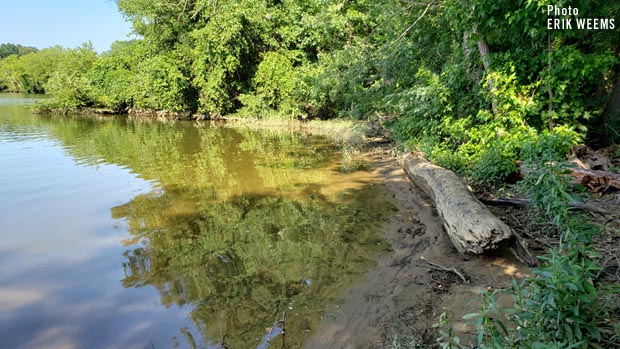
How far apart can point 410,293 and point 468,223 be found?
1.16 metres

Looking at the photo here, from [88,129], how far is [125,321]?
1890 centimetres

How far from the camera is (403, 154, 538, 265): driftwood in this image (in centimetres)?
400

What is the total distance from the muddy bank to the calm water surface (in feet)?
0.79

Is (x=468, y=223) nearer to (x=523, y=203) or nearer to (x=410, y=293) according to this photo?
(x=410, y=293)

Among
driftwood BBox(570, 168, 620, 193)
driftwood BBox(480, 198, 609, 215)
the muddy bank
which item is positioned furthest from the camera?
driftwood BBox(570, 168, 620, 193)

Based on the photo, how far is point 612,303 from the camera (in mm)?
2537

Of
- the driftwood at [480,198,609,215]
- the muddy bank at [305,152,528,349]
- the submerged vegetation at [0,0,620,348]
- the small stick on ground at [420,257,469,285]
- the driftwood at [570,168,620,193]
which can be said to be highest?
the submerged vegetation at [0,0,620,348]

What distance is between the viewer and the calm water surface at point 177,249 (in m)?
3.61

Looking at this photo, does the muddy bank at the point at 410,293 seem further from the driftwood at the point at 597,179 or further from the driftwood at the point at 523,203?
the driftwood at the point at 597,179

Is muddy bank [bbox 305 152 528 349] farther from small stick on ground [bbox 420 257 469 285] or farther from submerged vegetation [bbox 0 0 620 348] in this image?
submerged vegetation [bbox 0 0 620 348]

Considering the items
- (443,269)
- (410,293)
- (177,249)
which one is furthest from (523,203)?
(177,249)

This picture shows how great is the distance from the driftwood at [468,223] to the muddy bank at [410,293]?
0.14 m

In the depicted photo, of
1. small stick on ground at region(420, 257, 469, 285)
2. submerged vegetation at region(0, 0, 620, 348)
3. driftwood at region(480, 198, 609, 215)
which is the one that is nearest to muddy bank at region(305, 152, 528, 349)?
small stick on ground at region(420, 257, 469, 285)

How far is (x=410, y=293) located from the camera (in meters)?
3.83
